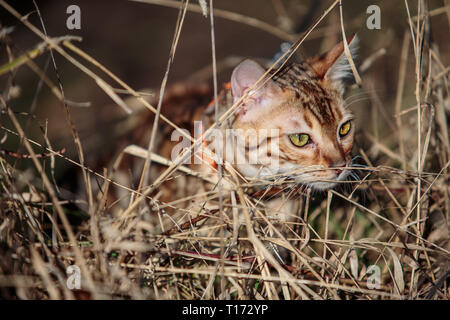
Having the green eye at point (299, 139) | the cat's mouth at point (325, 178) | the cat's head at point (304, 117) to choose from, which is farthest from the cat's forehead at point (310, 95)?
the cat's mouth at point (325, 178)

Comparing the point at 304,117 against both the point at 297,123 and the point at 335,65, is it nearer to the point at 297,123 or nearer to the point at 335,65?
the point at 297,123

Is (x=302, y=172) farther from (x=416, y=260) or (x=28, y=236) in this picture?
(x=28, y=236)

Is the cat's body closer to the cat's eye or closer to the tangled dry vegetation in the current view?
the cat's eye

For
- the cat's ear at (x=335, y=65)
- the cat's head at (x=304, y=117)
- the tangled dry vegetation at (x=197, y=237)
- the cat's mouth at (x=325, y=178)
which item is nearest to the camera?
the tangled dry vegetation at (x=197, y=237)

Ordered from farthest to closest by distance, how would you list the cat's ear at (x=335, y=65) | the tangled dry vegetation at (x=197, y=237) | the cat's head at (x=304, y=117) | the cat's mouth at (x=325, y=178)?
1. the cat's ear at (x=335, y=65)
2. the cat's head at (x=304, y=117)
3. the cat's mouth at (x=325, y=178)
4. the tangled dry vegetation at (x=197, y=237)

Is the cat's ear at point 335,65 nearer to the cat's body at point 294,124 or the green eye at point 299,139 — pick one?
the cat's body at point 294,124

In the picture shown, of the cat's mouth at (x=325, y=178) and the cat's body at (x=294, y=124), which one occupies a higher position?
the cat's body at (x=294, y=124)

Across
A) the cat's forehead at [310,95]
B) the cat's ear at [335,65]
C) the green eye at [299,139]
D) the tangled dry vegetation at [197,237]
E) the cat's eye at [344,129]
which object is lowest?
the tangled dry vegetation at [197,237]
